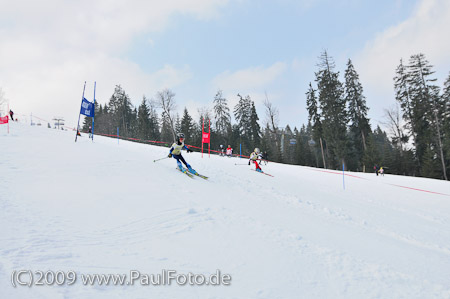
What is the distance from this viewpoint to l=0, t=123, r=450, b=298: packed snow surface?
3.39 meters

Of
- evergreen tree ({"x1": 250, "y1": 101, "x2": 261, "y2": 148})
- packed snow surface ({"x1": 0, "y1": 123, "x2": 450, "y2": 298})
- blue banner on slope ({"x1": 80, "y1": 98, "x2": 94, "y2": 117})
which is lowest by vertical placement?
packed snow surface ({"x1": 0, "y1": 123, "x2": 450, "y2": 298})

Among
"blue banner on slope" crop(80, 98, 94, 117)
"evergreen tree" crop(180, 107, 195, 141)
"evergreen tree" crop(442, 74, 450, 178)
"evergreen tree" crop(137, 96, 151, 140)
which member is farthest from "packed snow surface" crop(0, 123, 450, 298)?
"evergreen tree" crop(137, 96, 151, 140)

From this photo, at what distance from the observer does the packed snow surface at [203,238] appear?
3391 mm

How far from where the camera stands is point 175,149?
11469mm

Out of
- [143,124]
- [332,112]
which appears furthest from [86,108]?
[143,124]

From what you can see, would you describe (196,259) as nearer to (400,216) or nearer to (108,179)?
(108,179)

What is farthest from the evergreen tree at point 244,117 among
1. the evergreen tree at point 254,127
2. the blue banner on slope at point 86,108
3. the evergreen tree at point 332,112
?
the blue banner on slope at point 86,108

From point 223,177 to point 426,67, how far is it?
3830cm

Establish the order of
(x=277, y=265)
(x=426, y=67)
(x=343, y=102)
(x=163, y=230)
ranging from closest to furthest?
(x=277, y=265)
(x=163, y=230)
(x=426, y=67)
(x=343, y=102)

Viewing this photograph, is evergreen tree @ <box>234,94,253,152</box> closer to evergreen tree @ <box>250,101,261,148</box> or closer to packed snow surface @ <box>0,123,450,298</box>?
evergreen tree @ <box>250,101,261,148</box>

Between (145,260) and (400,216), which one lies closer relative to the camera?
(145,260)

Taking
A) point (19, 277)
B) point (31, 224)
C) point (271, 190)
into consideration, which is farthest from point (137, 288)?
point (271, 190)

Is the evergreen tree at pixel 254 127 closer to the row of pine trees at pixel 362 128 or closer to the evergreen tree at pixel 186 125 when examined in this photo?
the row of pine trees at pixel 362 128

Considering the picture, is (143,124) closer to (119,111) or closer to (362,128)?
(119,111)
